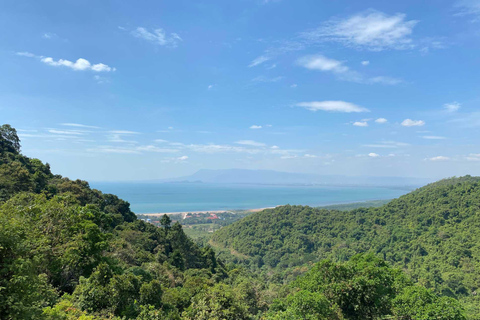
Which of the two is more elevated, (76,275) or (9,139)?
(9,139)

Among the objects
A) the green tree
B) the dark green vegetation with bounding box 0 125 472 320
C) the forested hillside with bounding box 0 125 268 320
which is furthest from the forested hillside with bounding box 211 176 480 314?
the green tree

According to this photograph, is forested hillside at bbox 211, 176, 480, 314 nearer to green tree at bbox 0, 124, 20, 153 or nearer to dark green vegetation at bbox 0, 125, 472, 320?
dark green vegetation at bbox 0, 125, 472, 320

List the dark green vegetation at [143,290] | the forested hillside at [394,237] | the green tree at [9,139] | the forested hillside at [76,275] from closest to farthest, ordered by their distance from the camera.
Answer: the forested hillside at [76,275] → the dark green vegetation at [143,290] → the green tree at [9,139] → the forested hillside at [394,237]

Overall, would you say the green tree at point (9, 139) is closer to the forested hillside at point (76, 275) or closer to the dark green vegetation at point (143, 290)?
the forested hillside at point (76, 275)

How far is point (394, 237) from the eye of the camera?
54.6 meters

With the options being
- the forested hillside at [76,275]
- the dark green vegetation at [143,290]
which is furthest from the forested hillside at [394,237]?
the forested hillside at [76,275]

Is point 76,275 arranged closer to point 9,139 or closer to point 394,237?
point 9,139

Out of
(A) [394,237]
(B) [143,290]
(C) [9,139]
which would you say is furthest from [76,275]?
(A) [394,237]

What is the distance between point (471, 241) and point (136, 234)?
50748 mm

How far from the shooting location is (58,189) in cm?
2647

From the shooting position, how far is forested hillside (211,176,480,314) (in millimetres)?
39094

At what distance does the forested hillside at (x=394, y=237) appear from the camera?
39.1 m

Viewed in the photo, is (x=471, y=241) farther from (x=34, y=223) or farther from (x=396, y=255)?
(x=34, y=223)

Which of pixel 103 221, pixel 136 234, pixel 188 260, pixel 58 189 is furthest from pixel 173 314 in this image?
pixel 58 189
